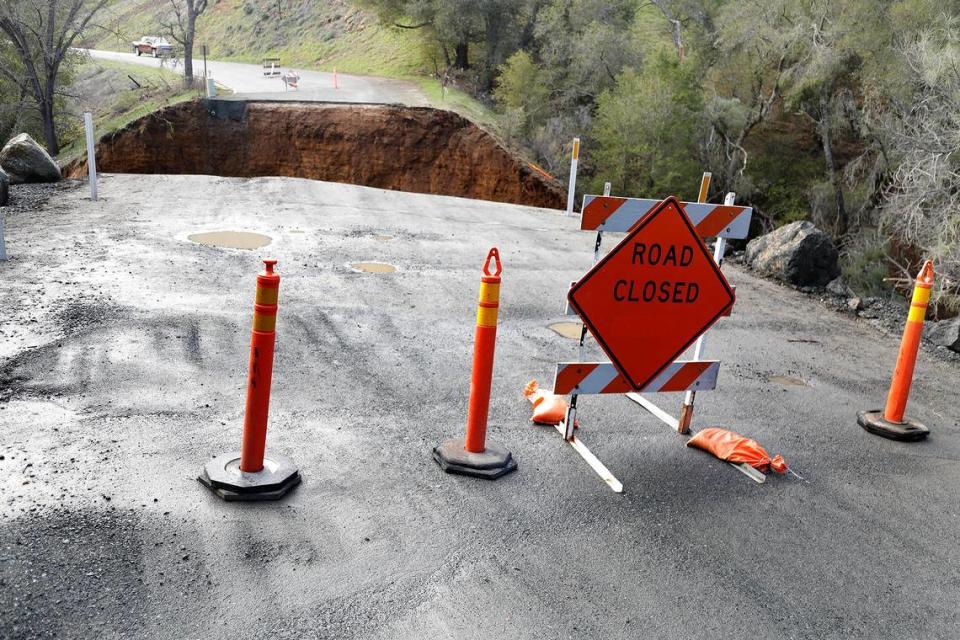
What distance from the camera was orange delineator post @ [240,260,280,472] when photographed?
4250 millimetres

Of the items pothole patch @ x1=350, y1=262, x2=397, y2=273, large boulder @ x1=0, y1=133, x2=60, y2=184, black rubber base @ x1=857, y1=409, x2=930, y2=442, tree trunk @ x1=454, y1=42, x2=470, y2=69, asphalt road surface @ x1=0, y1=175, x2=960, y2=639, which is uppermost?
tree trunk @ x1=454, y1=42, x2=470, y2=69

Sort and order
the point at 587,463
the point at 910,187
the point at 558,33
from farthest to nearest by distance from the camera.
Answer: the point at 558,33
the point at 910,187
the point at 587,463

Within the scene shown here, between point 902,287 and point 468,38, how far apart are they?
2122cm

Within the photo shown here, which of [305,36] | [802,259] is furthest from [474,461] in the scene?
[305,36]

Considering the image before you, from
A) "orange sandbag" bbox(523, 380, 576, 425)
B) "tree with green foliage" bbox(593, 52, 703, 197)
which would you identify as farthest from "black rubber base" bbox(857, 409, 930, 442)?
"tree with green foliage" bbox(593, 52, 703, 197)

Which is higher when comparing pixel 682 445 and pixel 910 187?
pixel 910 187

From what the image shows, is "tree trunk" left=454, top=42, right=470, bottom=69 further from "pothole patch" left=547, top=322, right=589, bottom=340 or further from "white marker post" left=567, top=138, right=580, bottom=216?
"pothole patch" left=547, top=322, right=589, bottom=340

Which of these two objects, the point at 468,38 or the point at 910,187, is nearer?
the point at 910,187

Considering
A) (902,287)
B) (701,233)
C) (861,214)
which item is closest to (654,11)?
(861,214)

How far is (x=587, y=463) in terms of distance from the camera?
5.53 m

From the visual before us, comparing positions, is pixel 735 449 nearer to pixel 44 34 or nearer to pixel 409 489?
pixel 409 489

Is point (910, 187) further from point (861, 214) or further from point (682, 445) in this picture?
point (682, 445)

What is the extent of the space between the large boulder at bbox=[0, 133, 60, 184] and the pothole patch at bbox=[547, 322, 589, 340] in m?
11.7

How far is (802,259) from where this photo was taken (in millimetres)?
12312
